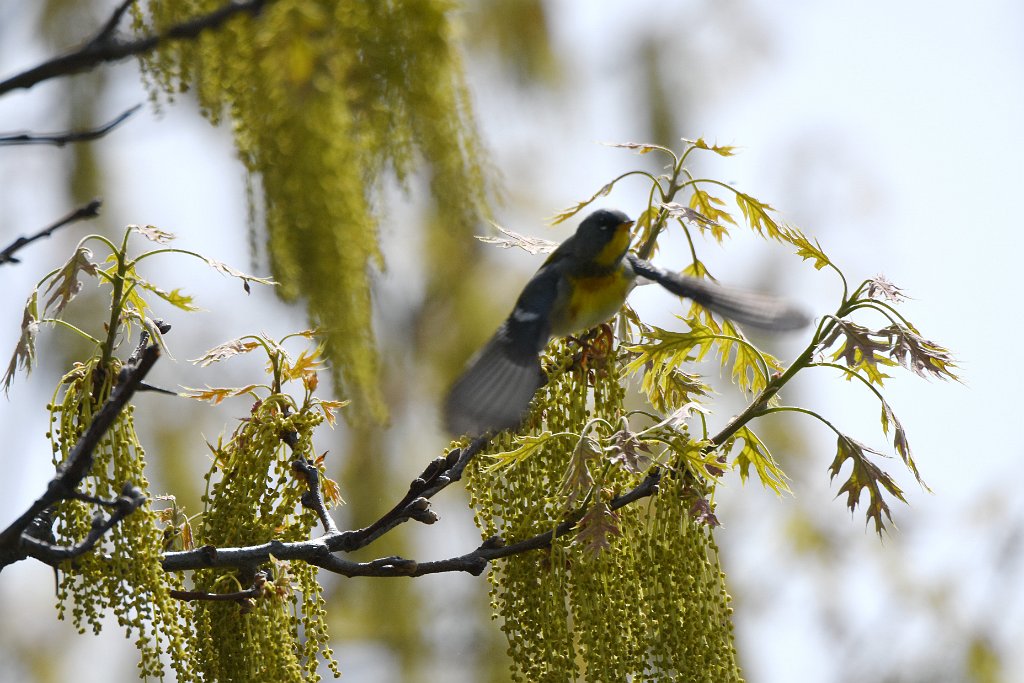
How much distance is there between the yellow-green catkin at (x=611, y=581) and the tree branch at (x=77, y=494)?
640 millimetres

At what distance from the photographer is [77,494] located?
1.35 metres

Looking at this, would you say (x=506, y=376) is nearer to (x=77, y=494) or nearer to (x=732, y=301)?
(x=732, y=301)

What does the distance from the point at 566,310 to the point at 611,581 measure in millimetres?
628

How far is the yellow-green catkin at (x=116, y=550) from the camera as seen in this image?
151 centimetres

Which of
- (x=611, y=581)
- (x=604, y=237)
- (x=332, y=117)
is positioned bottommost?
(x=611, y=581)

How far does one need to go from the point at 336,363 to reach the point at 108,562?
476mm

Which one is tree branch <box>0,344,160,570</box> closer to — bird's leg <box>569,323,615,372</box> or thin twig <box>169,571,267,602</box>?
thin twig <box>169,571,267,602</box>

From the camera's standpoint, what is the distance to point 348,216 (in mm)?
1354

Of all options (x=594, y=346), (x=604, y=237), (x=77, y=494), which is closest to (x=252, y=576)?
(x=77, y=494)

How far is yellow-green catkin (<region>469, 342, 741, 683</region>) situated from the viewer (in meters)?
1.63

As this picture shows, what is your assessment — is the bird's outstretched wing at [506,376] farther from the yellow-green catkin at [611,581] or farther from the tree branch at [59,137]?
the tree branch at [59,137]

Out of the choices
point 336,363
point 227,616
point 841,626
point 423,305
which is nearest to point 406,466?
point 423,305

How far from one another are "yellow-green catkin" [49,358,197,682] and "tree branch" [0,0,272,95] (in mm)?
618

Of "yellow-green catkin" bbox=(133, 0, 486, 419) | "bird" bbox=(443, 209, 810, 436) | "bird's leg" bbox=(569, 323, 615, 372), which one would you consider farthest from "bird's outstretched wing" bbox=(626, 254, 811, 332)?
"yellow-green catkin" bbox=(133, 0, 486, 419)
